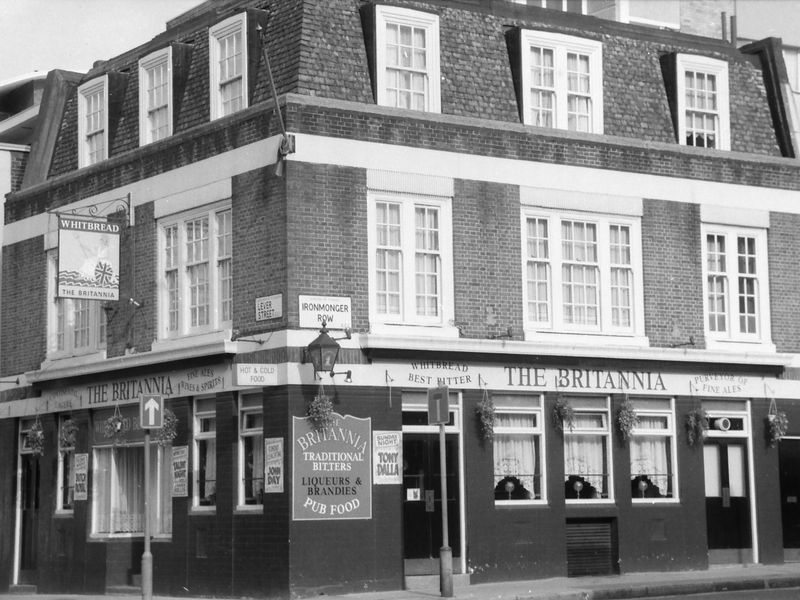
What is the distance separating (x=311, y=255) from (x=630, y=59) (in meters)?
7.94

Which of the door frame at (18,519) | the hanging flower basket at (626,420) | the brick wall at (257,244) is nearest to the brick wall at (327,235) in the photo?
the brick wall at (257,244)

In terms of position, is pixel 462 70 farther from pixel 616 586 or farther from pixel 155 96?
pixel 616 586

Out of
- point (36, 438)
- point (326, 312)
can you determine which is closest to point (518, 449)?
point (326, 312)

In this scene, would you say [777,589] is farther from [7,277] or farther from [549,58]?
[7,277]

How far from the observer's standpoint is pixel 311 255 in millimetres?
24141

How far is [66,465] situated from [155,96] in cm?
750

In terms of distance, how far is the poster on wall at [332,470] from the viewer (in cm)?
2359

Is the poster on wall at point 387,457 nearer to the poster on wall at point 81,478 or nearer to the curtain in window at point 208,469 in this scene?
the curtain in window at point 208,469

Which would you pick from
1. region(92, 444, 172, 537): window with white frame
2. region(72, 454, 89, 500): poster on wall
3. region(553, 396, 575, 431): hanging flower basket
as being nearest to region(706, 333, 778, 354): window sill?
region(553, 396, 575, 431): hanging flower basket

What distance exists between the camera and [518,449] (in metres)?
26.0

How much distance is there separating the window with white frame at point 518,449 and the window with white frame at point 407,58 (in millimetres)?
5316

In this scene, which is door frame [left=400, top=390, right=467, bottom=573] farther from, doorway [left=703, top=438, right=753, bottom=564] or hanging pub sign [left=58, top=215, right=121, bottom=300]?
hanging pub sign [left=58, top=215, right=121, bottom=300]

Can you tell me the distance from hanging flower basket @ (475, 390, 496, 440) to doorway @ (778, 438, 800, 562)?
647cm

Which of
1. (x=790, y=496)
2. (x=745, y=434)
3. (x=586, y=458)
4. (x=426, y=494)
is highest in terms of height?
(x=745, y=434)
